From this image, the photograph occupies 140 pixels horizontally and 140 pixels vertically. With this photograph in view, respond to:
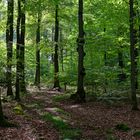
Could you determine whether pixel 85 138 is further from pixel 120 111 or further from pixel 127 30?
pixel 127 30

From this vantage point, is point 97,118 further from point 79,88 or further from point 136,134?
point 79,88

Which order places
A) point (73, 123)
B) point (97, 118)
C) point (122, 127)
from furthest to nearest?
point (97, 118) < point (73, 123) < point (122, 127)

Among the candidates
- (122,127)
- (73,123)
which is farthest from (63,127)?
(122,127)

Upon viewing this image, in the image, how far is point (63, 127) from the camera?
46.7 feet

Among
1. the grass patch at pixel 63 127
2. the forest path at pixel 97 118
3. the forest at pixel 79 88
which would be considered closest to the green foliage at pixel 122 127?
the forest at pixel 79 88

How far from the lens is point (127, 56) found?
39469 mm

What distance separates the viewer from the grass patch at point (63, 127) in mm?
12891

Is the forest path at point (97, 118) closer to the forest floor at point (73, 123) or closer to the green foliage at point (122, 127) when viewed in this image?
the forest floor at point (73, 123)

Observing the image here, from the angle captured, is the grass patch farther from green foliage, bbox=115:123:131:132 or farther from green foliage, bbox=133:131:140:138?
green foliage, bbox=133:131:140:138

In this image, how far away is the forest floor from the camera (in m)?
12.9

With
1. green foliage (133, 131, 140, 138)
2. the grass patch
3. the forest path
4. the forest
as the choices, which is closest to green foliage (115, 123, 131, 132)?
the forest

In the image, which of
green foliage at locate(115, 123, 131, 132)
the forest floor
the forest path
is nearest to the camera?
the forest floor

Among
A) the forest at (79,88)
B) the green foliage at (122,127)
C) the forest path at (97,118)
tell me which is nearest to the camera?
the forest path at (97,118)

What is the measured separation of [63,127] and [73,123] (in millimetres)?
1220
